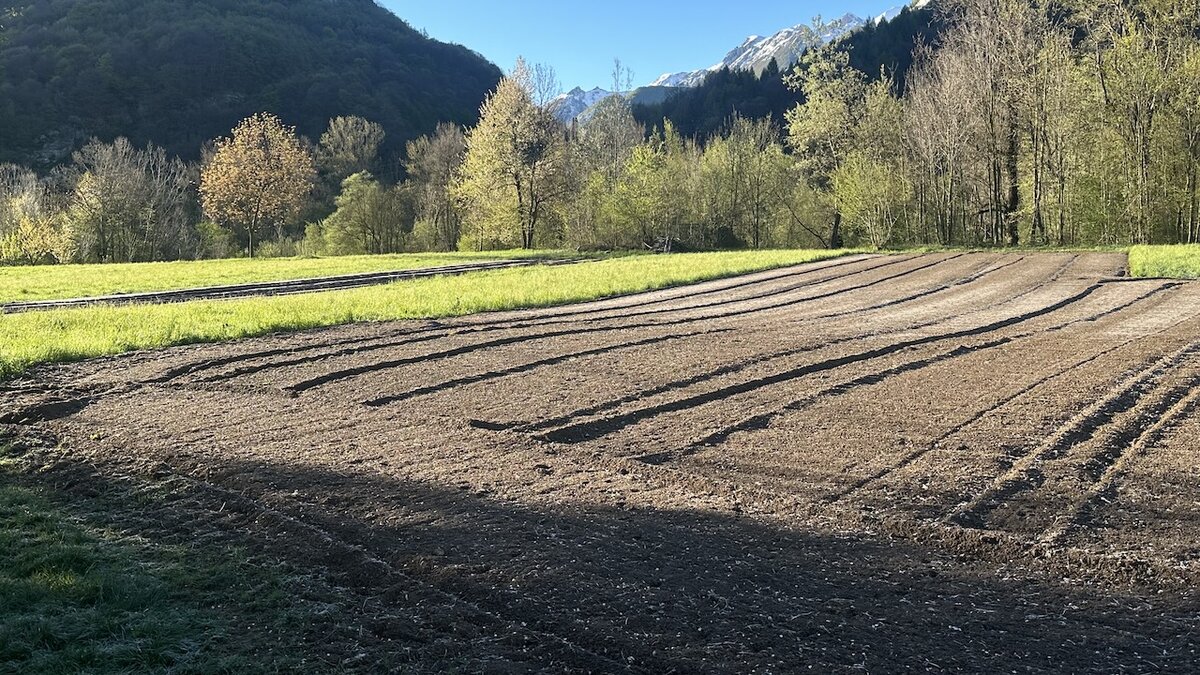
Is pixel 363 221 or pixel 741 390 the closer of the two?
pixel 741 390

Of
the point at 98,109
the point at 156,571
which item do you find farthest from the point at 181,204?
the point at 156,571

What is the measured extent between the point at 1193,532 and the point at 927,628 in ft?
6.83

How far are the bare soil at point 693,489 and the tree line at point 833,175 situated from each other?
83.9 ft

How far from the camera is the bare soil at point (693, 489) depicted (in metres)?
3.17

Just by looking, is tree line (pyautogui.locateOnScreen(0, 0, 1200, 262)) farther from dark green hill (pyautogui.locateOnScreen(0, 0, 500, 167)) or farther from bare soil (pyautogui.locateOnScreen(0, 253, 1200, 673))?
dark green hill (pyautogui.locateOnScreen(0, 0, 500, 167))

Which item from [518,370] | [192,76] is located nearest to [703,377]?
[518,370]

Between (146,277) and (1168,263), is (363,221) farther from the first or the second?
(1168,263)

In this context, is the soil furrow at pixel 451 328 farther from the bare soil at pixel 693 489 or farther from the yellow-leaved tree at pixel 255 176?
the yellow-leaved tree at pixel 255 176

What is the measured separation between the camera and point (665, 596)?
11.5 ft

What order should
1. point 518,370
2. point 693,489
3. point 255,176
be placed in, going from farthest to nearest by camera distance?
point 255,176 < point 518,370 < point 693,489

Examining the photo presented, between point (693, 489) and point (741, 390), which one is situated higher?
point (741, 390)

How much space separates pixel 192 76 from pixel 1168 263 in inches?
4310

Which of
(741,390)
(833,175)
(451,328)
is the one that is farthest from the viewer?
(833,175)

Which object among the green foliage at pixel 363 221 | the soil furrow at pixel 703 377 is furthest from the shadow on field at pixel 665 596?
the green foliage at pixel 363 221
